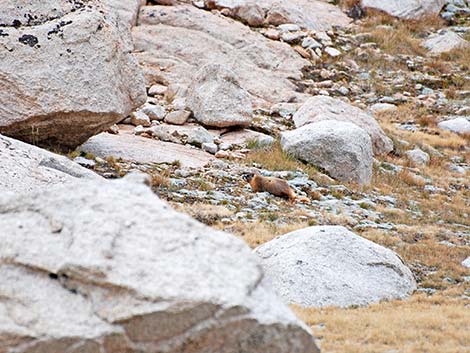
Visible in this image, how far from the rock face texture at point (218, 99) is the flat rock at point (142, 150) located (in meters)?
2.75

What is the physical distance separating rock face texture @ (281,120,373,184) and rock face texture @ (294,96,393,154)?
299cm

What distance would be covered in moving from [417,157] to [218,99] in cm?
710

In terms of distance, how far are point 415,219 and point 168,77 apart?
525 inches

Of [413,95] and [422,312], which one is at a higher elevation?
[422,312]

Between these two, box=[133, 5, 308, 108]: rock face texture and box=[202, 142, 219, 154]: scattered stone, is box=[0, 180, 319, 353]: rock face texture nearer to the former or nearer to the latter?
box=[202, 142, 219, 154]: scattered stone

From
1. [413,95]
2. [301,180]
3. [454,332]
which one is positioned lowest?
[413,95]

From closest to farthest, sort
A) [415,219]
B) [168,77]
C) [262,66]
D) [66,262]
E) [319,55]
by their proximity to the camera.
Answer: [66,262], [415,219], [168,77], [262,66], [319,55]

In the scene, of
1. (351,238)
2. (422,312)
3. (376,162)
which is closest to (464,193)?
(376,162)

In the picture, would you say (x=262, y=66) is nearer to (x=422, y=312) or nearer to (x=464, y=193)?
(x=464, y=193)

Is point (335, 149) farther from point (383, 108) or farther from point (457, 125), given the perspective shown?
point (383, 108)

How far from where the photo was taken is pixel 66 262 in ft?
19.4

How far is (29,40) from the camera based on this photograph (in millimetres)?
17312

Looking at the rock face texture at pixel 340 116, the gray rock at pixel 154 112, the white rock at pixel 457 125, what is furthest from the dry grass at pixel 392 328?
the white rock at pixel 457 125

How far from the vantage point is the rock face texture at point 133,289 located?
5648mm
